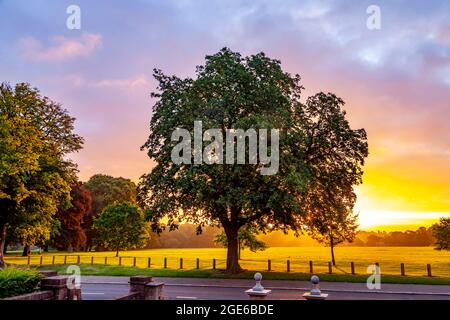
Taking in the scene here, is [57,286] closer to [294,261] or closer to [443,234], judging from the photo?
[443,234]

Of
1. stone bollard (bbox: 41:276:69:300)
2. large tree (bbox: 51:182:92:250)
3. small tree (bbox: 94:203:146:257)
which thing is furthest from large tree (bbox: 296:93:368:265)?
large tree (bbox: 51:182:92:250)

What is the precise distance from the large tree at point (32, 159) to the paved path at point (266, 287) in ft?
47.7

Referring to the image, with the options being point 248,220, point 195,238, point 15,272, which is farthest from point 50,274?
point 195,238

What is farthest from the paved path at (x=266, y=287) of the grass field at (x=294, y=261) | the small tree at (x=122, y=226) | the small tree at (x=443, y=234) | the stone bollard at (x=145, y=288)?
the small tree at (x=122, y=226)

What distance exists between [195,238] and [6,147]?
107 m

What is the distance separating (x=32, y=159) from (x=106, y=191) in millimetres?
58422

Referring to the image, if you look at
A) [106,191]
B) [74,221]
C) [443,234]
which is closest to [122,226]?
[74,221]

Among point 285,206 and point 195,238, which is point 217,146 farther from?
point 195,238

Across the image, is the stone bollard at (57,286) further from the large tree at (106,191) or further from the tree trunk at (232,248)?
the large tree at (106,191)

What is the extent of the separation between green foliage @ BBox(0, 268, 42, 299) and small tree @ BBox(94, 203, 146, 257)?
152 feet

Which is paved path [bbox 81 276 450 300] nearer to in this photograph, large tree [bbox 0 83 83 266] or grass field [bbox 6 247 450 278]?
grass field [bbox 6 247 450 278]

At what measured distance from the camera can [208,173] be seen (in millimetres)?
25734

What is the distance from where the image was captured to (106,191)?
9069cm
